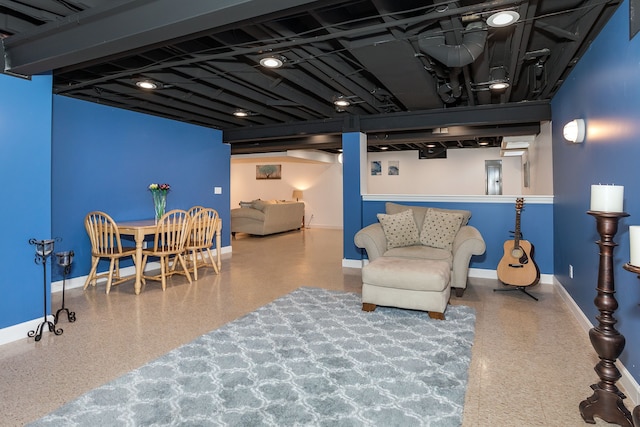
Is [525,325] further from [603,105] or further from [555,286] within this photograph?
[603,105]

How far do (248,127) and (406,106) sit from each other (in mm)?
2897

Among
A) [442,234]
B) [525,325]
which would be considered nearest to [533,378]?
[525,325]

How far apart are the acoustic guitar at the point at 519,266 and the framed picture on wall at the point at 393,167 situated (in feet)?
20.1

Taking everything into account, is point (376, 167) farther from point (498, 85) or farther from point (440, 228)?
point (498, 85)

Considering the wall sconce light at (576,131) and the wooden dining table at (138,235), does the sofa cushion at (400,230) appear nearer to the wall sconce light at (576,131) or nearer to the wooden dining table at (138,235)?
the wall sconce light at (576,131)

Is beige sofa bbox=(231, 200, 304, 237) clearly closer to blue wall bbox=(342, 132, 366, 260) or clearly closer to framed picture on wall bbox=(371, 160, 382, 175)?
framed picture on wall bbox=(371, 160, 382, 175)

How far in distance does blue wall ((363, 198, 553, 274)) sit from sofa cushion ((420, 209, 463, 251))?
0.71 m

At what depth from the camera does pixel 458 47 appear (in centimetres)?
269

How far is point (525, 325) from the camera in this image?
123 inches

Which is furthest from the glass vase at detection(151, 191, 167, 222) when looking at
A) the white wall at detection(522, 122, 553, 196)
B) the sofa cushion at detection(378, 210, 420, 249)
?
the white wall at detection(522, 122, 553, 196)

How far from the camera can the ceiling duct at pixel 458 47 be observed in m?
2.65

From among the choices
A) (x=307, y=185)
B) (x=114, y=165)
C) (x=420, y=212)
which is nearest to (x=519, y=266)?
(x=420, y=212)

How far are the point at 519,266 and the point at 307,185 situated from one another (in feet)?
27.6

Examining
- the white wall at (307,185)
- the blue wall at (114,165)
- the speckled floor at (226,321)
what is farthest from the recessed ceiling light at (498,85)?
the white wall at (307,185)
